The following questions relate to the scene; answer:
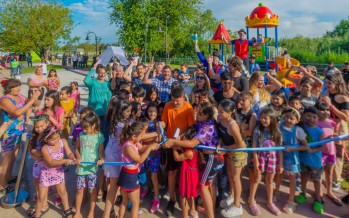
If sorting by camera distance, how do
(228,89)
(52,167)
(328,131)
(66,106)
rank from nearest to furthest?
1. (52,167)
2. (328,131)
3. (228,89)
4. (66,106)

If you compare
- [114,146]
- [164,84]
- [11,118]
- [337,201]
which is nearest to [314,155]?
[337,201]

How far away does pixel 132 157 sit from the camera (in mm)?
3180

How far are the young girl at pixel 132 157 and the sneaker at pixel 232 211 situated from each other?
3.87 ft

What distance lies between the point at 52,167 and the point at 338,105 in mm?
4234

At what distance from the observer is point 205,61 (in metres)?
6.30

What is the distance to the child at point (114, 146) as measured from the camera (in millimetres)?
3492

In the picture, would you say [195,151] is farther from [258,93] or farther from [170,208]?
[258,93]

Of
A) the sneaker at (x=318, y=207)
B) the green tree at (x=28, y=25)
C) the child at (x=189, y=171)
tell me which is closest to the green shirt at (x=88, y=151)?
the child at (x=189, y=171)

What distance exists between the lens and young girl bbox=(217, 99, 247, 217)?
3.32 m

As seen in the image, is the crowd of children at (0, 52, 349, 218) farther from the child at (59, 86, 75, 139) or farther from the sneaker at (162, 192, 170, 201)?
the child at (59, 86, 75, 139)

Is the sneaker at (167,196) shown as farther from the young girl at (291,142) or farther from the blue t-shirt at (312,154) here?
the blue t-shirt at (312,154)

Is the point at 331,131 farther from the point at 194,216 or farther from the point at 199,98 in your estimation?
the point at 194,216

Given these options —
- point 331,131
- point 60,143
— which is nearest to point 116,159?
point 60,143

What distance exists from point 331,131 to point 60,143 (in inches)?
150
